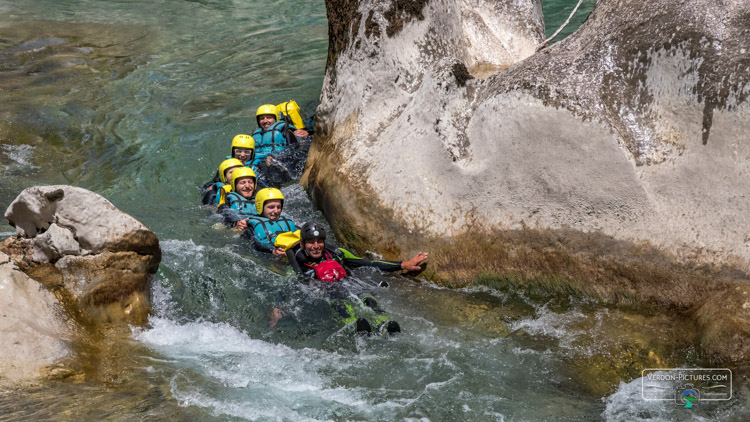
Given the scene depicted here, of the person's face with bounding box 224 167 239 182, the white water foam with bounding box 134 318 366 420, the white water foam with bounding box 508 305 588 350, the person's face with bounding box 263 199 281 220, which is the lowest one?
the white water foam with bounding box 508 305 588 350

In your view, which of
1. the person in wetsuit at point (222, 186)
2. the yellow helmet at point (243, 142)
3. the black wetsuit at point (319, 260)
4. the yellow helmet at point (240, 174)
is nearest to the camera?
the black wetsuit at point (319, 260)

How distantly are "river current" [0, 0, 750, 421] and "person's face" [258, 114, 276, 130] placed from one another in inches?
30.6

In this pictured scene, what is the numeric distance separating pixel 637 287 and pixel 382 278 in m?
2.57

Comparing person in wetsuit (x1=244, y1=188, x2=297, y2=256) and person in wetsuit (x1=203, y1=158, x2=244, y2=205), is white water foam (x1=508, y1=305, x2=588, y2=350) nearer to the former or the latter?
person in wetsuit (x1=244, y1=188, x2=297, y2=256)

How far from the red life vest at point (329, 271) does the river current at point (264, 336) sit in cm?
17

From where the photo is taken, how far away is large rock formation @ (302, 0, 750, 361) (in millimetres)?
6281

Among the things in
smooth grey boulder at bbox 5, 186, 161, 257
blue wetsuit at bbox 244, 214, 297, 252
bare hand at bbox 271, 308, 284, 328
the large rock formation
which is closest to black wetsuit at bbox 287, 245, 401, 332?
the large rock formation

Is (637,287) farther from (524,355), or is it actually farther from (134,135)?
(134,135)

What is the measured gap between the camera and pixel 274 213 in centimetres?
948

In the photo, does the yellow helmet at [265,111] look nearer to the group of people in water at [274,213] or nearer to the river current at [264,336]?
the group of people in water at [274,213]

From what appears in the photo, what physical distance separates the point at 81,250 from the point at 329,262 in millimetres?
2420

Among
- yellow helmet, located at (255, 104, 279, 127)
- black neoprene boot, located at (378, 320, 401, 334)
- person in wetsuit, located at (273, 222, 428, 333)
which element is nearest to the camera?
black neoprene boot, located at (378, 320, 401, 334)

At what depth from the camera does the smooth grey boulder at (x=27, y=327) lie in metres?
5.46

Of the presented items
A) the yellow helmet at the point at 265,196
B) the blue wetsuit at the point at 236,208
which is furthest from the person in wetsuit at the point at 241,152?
the yellow helmet at the point at 265,196
